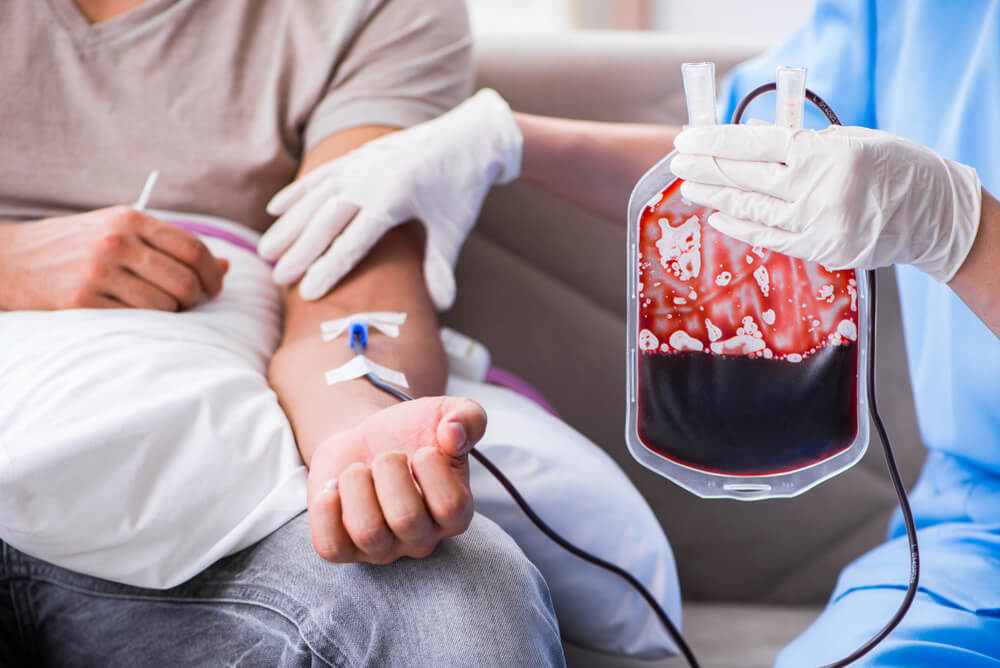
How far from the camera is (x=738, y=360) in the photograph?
2.22ft

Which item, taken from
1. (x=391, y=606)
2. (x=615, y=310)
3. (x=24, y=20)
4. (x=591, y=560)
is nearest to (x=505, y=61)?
(x=615, y=310)

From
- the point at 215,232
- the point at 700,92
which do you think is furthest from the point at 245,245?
the point at 700,92

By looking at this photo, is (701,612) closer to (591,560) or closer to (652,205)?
(591,560)

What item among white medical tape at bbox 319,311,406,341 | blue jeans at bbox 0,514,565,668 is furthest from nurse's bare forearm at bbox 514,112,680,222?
blue jeans at bbox 0,514,565,668

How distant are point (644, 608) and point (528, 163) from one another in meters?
0.52

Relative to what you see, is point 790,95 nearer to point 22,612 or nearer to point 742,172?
point 742,172

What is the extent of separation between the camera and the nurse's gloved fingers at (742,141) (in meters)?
0.58

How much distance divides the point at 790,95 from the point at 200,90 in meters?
0.68

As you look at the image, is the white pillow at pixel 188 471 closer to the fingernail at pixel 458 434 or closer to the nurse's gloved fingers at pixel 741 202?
the fingernail at pixel 458 434

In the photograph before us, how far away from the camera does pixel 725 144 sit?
580 millimetres

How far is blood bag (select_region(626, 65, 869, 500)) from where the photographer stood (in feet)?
2.18

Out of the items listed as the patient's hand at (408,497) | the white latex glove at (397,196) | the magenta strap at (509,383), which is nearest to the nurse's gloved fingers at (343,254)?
the white latex glove at (397,196)

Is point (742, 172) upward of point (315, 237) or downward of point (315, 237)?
upward

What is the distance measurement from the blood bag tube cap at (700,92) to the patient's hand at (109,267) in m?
0.48
